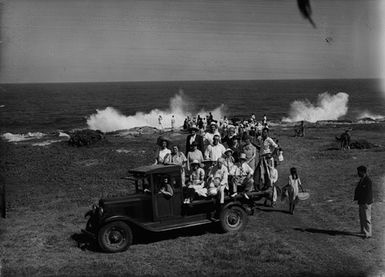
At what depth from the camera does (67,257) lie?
942cm

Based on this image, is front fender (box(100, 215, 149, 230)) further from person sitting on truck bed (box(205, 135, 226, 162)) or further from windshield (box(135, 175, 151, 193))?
person sitting on truck bed (box(205, 135, 226, 162))

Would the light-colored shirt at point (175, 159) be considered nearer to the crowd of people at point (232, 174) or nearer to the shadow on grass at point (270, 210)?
the crowd of people at point (232, 174)

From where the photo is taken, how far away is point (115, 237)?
9664 mm

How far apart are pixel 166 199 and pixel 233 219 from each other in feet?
6.11

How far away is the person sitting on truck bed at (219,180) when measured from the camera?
10.6 metres

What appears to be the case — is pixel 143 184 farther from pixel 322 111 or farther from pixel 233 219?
pixel 322 111

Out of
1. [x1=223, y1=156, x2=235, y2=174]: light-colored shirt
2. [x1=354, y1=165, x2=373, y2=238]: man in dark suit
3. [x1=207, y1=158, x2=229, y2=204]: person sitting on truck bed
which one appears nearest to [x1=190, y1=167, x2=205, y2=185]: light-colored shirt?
[x1=207, y1=158, x2=229, y2=204]: person sitting on truck bed

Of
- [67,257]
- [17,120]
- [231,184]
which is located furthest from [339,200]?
[17,120]

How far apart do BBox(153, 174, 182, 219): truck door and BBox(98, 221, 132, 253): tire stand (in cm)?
83

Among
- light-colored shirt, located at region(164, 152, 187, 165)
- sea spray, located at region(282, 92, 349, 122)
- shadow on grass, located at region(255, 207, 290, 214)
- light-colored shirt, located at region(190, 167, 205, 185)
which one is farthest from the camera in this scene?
sea spray, located at region(282, 92, 349, 122)

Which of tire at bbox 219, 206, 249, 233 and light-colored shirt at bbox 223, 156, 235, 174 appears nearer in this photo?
tire at bbox 219, 206, 249, 233

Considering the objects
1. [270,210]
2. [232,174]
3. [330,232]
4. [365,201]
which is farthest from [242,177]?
[365,201]

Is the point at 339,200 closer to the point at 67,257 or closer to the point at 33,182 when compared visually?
the point at 67,257

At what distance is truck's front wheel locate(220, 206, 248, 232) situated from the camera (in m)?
10.6
